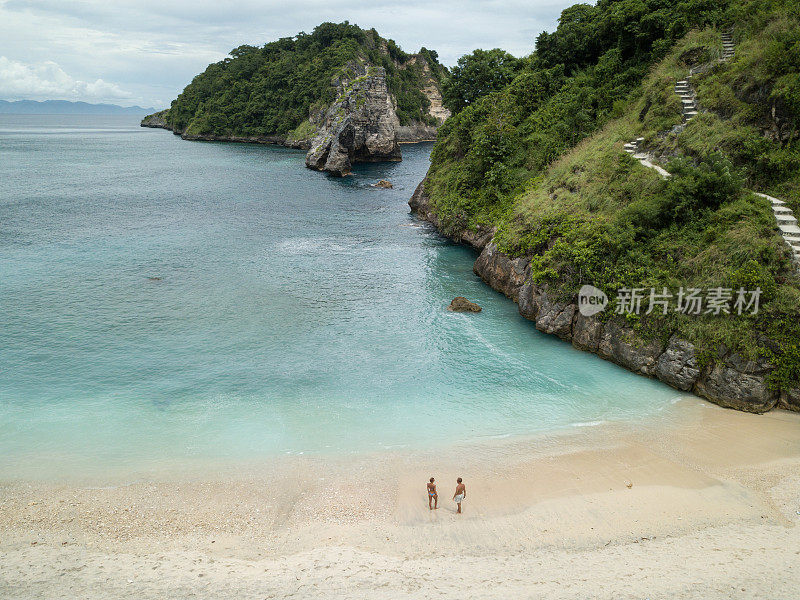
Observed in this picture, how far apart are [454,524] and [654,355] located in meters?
13.1

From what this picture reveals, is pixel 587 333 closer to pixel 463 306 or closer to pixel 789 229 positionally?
pixel 463 306

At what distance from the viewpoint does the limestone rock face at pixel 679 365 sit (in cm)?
2030

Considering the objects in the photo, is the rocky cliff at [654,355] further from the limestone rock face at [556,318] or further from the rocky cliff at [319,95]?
the rocky cliff at [319,95]

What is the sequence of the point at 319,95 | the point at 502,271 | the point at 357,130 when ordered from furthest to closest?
the point at 319,95, the point at 357,130, the point at 502,271

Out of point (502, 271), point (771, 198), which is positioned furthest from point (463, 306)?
point (771, 198)

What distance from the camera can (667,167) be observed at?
25.1m

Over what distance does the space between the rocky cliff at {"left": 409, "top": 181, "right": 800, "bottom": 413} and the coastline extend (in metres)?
0.91

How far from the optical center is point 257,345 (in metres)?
25.7

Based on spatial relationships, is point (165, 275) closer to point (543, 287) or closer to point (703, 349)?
point (543, 287)

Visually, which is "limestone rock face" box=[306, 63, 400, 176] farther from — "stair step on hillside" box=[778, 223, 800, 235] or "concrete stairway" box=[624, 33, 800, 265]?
"stair step on hillside" box=[778, 223, 800, 235]

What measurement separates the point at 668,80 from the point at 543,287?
646 inches

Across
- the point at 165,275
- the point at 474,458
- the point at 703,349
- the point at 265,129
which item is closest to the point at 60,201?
the point at 165,275

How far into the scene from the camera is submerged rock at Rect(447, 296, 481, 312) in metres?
29.5

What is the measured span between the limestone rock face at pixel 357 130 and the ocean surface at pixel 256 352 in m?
41.1
